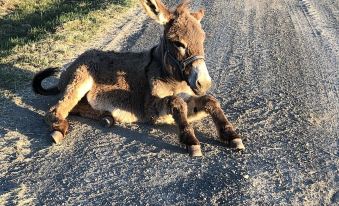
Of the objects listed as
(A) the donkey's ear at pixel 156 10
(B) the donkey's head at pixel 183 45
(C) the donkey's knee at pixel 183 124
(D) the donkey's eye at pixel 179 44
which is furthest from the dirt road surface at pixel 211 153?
(A) the donkey's ear at pixel 156 10

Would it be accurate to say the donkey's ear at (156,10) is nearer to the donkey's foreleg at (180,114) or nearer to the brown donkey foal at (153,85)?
the brown donkey foal at (153,85)

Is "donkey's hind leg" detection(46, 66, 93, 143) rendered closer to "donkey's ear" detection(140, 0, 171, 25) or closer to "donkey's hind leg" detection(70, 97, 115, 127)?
"donkey's hind leg" detection(70, 97, 115, 127)

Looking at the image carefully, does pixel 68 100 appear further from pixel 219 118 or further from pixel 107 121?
pixel 219 118

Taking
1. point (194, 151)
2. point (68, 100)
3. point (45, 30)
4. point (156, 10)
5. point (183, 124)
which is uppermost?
point (156, 10)

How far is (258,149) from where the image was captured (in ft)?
17.8

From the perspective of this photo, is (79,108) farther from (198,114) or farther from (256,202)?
(256,202)

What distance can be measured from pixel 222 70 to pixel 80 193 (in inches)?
166

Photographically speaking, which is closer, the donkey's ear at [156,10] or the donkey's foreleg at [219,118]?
the donkey's foreleg at [219,118]

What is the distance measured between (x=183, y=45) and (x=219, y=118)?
0.96 meters

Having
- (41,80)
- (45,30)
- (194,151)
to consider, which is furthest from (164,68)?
(45,30)

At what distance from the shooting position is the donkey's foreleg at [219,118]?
17.6 feet

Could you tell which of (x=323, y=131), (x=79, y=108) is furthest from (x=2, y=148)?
(x=323, y=131)

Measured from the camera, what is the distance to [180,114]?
5527mm

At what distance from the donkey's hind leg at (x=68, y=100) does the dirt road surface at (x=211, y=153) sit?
17 centimetres
